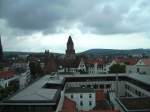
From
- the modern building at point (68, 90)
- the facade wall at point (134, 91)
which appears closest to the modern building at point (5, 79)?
the modern building at point (68, 90)

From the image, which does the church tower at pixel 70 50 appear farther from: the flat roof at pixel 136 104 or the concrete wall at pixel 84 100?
the flat roof at pixel 136 104

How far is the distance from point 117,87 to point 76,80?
10454 millimetres

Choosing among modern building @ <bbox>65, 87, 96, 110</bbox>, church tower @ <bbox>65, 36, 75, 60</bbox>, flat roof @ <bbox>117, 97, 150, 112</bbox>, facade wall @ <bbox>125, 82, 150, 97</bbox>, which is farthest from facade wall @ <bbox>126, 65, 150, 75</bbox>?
church tower @ <bbox>65, 36, 75, 60</bbox>

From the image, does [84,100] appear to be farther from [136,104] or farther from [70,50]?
[70,50]

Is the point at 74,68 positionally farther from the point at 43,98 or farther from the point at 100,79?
the point at 43,98

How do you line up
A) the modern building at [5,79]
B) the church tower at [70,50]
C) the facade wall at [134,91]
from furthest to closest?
the church tower at [70,50], the modern building at [5,79], the facade wall at [134,91]

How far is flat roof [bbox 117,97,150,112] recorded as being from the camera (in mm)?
39250

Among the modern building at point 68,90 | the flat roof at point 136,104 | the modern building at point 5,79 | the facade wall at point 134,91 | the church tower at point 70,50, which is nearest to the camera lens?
the modern building at point 68,90

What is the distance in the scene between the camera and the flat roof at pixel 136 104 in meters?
39.2

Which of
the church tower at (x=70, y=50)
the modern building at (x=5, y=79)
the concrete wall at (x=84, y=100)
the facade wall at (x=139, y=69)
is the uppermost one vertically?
the church tower at (x=70, y=50)

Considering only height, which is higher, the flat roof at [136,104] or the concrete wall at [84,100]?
the flat roof at [136,104]

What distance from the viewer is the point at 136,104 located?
42.8 meters

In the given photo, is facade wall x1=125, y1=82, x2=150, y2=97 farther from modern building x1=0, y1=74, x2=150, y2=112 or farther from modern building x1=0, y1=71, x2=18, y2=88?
modern building x1=0, y1=71, x2=18, y2=88

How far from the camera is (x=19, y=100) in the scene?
130 ft
